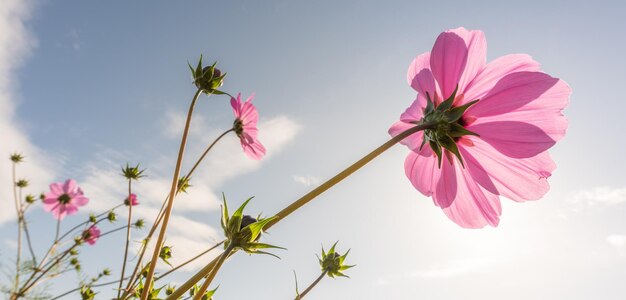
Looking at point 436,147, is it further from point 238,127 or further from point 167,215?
point 238,127

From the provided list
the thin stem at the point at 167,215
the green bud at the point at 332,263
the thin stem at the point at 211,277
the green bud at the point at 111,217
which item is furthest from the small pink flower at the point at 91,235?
the thin stem at the point at 211,277

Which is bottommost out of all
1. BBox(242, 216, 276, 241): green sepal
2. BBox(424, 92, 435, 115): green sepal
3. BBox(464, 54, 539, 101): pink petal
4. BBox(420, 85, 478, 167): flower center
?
BBox(242, 216, 276, 241): green sepal

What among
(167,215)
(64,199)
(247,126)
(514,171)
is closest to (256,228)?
(167,215)

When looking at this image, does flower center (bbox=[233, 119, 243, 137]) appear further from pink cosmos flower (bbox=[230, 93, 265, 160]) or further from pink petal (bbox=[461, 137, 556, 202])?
pink petal (bbox=[461, 137, 556, 202])

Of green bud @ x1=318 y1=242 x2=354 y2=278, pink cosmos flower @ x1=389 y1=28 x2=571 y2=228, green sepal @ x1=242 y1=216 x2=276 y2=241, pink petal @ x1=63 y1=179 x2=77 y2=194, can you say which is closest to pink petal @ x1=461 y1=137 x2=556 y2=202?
pink cosmos flower @ x1=389 y1=28 x2=571 y2=228

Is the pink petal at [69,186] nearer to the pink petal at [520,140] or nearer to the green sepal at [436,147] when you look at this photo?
the green sepal at [436,147]

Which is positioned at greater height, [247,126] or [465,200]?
[247,126]
